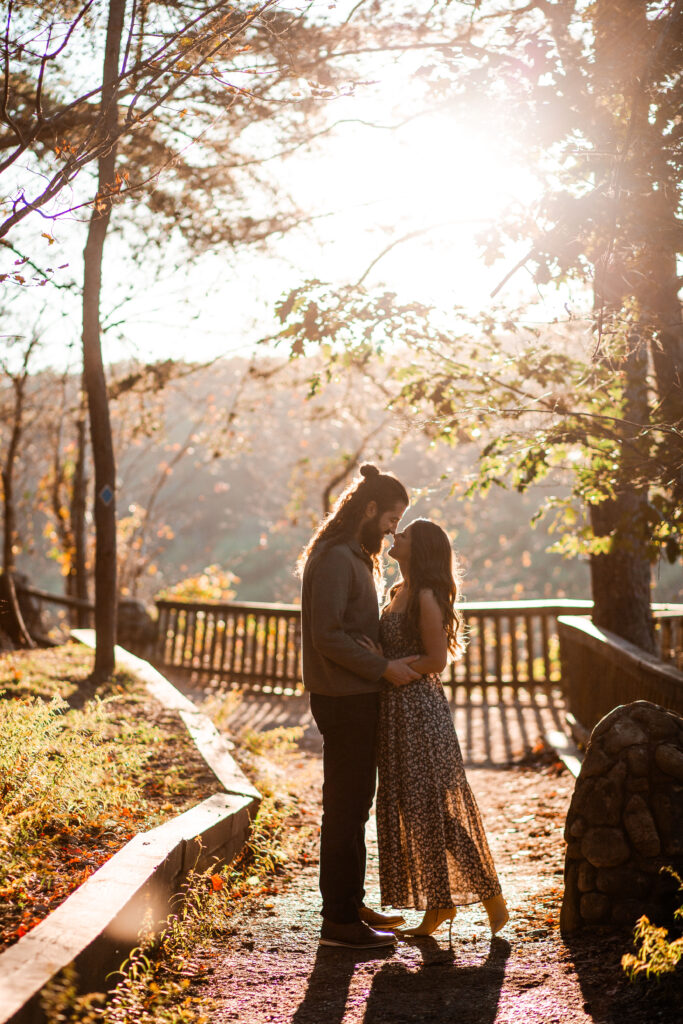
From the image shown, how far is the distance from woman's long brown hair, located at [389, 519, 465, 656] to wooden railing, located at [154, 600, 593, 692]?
280 inches

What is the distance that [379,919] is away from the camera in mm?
4453

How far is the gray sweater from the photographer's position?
415 cm

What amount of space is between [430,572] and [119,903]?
1931 millimetres

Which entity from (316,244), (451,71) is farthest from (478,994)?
(316,244)

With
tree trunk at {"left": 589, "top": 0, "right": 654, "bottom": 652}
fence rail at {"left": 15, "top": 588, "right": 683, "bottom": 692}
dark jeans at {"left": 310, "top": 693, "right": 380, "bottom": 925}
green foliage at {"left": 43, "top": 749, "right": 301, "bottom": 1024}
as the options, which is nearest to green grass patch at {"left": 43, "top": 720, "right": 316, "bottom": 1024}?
green foliage at {"left": 43, "top": 749, "right": 301, "bottom": 1024}

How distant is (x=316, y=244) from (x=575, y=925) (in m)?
8.01

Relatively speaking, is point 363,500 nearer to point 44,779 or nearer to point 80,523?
point 44,779

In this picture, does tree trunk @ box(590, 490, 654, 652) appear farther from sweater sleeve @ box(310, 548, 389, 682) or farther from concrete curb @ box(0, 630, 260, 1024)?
sweater sleeve @ box(310, 548, 389, 682)

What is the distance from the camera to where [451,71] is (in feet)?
22.2

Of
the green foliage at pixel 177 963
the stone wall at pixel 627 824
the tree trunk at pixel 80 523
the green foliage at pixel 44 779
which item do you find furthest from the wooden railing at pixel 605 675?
the tree trunk at pixel 80 523

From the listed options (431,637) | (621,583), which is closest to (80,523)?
(621,583)

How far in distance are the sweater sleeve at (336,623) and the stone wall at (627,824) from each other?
3.71ft

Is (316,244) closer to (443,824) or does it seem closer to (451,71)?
(451,71)

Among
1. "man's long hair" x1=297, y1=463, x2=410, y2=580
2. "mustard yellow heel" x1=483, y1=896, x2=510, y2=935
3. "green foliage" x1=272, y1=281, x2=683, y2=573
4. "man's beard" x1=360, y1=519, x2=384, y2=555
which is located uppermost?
"green foliage" x1=272, y1=281, x2=683, y2=573
